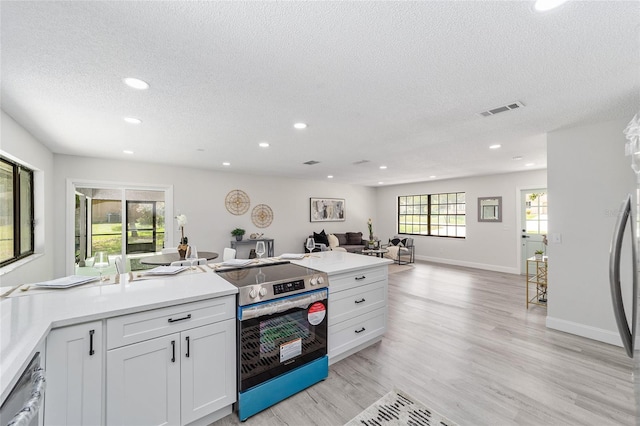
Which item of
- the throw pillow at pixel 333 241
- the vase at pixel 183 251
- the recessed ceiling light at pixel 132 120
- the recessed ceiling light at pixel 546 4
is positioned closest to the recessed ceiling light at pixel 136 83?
the recessed ceiling light at pixel 132 120

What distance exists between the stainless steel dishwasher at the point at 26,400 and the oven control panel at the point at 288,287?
1211mm

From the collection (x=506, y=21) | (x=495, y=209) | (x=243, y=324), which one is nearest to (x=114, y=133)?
(x=243, y=324)

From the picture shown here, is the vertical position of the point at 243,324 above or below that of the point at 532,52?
below

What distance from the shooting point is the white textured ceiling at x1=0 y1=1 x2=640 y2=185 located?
4.47 ft

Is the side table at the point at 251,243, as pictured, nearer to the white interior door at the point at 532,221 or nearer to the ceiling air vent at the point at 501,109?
the ceiling air vent at the point at 501,109

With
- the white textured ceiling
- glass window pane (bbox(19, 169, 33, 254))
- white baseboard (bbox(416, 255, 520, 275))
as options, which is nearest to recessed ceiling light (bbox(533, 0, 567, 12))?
the white textured ceiling

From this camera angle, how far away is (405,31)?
1.47 meters

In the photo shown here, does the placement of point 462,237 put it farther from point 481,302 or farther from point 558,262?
point 558,262

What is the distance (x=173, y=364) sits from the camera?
1620 mm

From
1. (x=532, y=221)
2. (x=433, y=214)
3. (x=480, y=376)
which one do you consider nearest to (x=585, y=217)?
(x=480, y=376)

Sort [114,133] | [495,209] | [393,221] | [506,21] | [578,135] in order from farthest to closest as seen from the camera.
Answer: [393,221] → [495,209] → [114,133] → [578,135] → [506,21]

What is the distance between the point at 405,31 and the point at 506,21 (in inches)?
19.9

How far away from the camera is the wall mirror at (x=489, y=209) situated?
6.66m

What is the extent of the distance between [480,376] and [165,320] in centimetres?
252
